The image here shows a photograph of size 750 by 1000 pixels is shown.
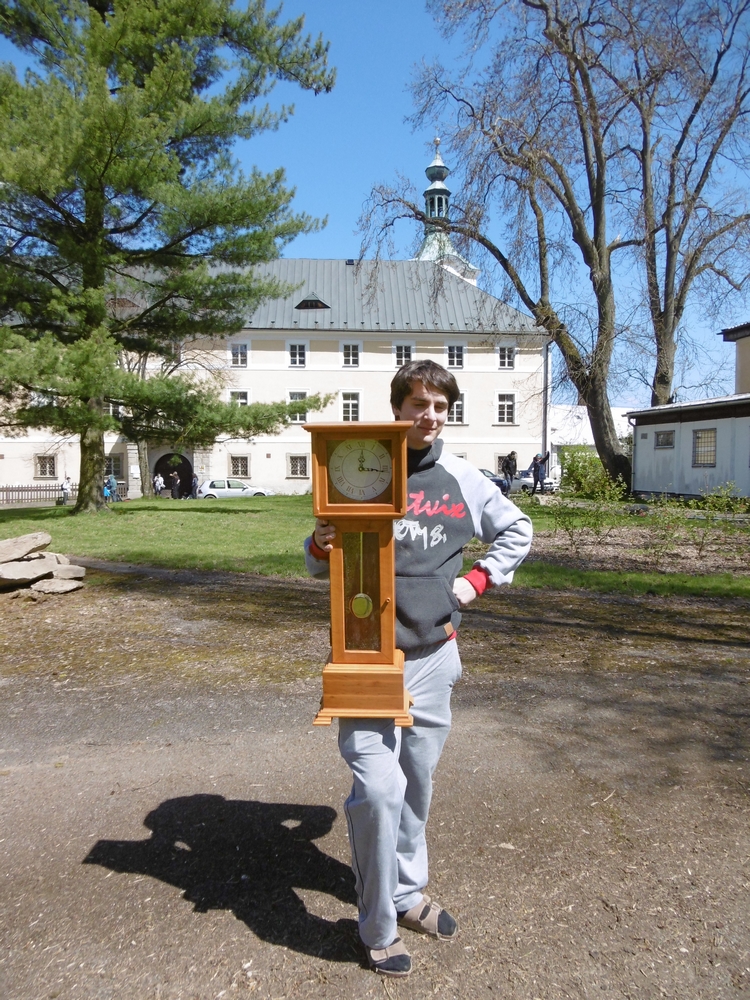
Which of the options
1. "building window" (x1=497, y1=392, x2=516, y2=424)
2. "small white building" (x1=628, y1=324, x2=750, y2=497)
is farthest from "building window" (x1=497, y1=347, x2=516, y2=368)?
"small white building" (x1=628, y1=324, x2=750, y2=497)

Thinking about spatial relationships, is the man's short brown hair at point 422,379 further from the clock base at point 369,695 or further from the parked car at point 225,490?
the parked car at point 225,490

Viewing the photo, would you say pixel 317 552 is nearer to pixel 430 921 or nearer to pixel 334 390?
pixel 430 921

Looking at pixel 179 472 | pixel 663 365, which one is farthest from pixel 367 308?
pixel 663 365

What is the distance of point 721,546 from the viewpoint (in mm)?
12398

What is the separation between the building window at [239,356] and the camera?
48.6m

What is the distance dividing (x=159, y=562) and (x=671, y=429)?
21275mm

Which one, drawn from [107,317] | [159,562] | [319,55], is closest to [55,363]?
[107,317]

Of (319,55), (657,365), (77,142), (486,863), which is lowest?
(486,863)

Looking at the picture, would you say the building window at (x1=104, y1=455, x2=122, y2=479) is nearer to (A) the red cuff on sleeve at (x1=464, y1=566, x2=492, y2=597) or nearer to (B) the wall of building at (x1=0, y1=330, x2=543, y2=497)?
(B) the wall of building at (x1=0, y1=330, x2=543, y2=497)

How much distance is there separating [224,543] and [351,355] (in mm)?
36890

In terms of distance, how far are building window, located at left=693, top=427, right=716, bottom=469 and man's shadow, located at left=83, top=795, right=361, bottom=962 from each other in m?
24.9

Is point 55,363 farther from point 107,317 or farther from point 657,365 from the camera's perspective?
point 657,365

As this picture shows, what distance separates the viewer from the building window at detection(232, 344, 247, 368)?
48594 millimetres

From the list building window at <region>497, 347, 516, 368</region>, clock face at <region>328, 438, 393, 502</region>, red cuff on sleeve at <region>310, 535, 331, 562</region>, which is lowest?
red cuff on sleeve at <region>310, 535, 331, 562</region>
